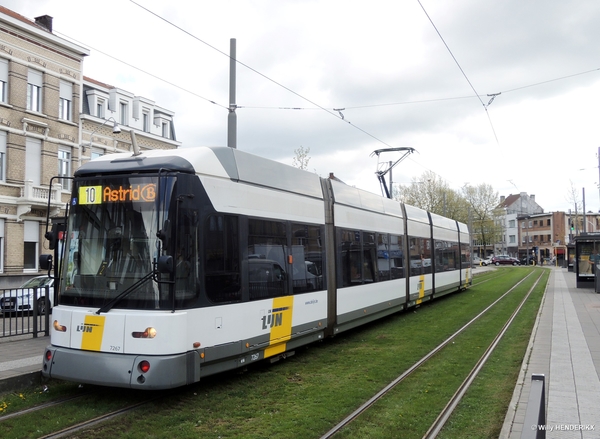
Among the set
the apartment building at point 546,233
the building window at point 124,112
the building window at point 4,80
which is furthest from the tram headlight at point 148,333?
the apartment building at point 546,233

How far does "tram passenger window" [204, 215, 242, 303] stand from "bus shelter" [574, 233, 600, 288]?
22.7 metres

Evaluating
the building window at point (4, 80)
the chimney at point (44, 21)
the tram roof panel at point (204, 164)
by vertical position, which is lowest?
the tram roof panel at point (204, 164)

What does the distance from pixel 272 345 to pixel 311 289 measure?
5.06 feet

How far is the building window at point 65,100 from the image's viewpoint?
28.9 meters

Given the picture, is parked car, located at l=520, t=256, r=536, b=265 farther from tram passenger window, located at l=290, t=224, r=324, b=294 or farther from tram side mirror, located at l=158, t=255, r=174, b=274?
tram side mirror, located at l=158, t=255, r=174, b=274

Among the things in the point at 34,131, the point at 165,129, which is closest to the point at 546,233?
the point at 165,129

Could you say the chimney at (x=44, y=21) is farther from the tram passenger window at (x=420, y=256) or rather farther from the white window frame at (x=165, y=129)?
the tram passenger window at (x=420, y=256)

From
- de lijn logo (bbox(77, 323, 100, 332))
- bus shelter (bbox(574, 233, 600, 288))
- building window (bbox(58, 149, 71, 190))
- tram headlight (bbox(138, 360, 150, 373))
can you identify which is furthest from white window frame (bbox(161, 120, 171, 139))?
tram headlight (bbox(138, 360, 150, 373))

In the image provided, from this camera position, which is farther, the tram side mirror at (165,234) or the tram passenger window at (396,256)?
the tram passenger window at (396,256)

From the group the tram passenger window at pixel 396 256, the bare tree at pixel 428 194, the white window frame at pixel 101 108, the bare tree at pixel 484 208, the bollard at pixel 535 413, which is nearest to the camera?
the bollard at pixel 535 413

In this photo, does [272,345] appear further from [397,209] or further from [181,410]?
[397,209]

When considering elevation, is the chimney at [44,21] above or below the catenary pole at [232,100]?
above

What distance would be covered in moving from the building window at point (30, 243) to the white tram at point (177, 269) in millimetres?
20988

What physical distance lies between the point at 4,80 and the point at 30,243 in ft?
24.8
